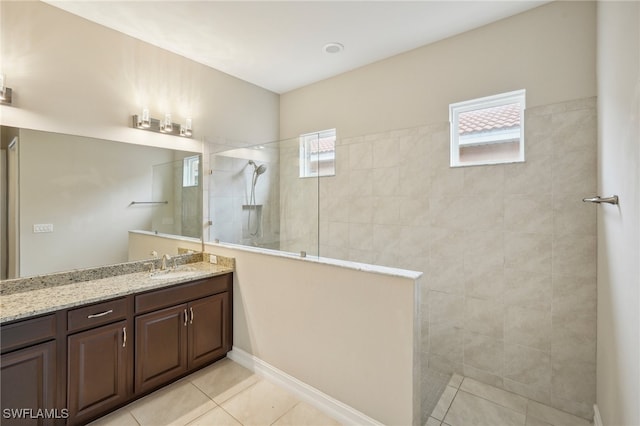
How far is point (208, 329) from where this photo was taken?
241 centimetres

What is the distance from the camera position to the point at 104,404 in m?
1.82

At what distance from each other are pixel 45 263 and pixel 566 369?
3.85 m

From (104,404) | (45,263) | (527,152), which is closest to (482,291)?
(527,152)

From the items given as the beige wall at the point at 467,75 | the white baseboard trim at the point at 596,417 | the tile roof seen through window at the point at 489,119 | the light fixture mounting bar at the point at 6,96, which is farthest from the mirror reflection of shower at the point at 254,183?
the white baseboard trim at the point at 596,417

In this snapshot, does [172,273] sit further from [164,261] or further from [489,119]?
[489,119]

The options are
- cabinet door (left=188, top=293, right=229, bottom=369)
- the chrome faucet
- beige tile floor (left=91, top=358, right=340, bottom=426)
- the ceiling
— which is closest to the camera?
beige tile floor (left=91, top=358, right=340, bottom=426)

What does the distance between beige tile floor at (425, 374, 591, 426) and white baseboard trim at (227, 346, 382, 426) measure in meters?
0.54

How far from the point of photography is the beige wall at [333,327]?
160 centimetres

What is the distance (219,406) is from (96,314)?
1.04m

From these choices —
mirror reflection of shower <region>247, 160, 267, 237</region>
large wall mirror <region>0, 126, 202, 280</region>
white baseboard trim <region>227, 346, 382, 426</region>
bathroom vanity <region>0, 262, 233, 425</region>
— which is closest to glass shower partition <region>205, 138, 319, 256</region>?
mirror reflection of shower <region>247, 160, 267, 237</region>

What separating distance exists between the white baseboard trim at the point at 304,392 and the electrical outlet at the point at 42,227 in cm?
174

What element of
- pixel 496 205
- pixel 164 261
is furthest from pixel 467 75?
pixel 164 261

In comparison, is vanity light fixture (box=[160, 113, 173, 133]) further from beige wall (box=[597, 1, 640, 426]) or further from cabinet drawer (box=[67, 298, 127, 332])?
beige wall (box=[597, 1, 640, 426])

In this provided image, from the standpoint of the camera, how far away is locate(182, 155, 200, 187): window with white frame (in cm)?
287
